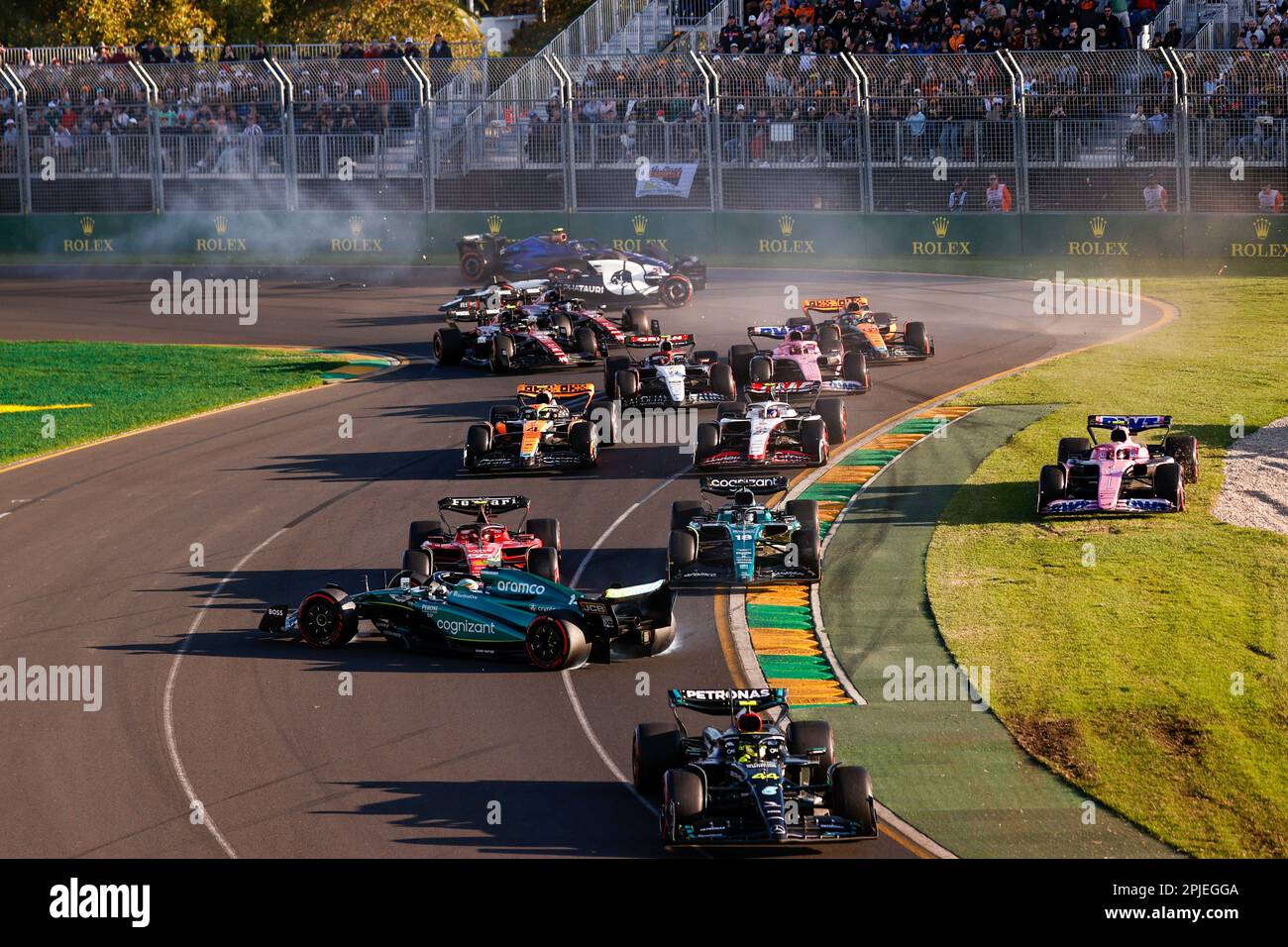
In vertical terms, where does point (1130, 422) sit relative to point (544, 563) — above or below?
above

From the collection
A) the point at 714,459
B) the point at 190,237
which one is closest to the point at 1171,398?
the point at 714,459

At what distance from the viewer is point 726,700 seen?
1389 cm

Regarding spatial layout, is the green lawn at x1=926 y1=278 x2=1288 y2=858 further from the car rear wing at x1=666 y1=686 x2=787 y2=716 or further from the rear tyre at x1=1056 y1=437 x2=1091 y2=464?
the car rear wing at x1=666 y1=686 x2=787 y2=716

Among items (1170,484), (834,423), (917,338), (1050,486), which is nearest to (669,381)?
(834,423)

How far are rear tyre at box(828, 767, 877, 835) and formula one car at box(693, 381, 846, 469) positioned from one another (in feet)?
38.2

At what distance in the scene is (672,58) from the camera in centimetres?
4759

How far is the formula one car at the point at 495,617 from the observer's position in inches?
657

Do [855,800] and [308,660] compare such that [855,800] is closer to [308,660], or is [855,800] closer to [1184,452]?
[308,660]

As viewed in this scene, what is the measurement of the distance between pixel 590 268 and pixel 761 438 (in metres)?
15.7

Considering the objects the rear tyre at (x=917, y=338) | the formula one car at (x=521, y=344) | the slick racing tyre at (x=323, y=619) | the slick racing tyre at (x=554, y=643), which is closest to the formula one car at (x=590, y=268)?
the formula one car at (x=521, y=344)

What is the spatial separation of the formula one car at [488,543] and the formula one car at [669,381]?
26.9 ft

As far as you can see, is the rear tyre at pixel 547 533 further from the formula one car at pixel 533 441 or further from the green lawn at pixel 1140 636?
the formula one car at pixel 533 441
